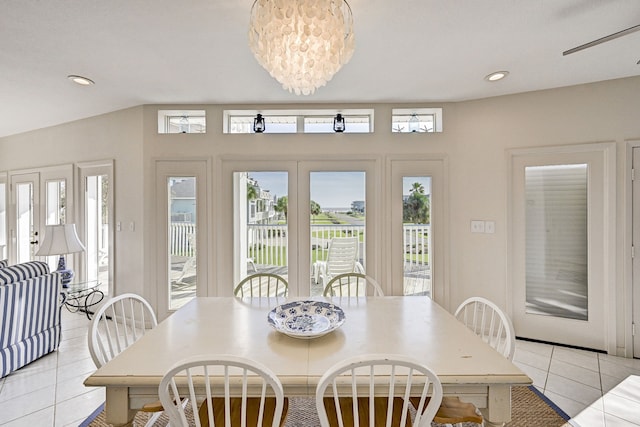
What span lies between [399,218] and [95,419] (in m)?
2.95

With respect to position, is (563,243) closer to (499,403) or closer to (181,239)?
(499,403)

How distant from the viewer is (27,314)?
8.30 feet

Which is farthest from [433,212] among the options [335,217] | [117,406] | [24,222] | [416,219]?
[24,222]

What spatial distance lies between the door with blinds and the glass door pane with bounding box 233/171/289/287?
7.81 ft

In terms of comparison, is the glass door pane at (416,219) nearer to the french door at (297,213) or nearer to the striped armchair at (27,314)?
the french door at (297,213)

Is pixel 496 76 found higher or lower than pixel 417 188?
higher

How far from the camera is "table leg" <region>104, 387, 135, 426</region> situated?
3.87 feet

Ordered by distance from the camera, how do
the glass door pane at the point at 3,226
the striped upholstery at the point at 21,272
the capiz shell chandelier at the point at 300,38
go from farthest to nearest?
the glass door pane at the point at 3,226 → the striped upholstery at the point at 21,272 → the capiz shell chandelier at the point at 300,38

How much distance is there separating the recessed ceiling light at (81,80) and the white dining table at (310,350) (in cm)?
231

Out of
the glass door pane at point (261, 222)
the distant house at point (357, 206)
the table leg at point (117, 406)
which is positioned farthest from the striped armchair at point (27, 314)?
the distant house at point (357, 206)

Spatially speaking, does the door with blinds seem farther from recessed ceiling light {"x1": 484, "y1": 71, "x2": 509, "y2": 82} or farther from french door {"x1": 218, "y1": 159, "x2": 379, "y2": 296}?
french door {"x1": 218, "y1": 159, "x2": 379, "y2": 296}

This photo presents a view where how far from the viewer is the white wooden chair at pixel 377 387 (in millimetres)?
1019

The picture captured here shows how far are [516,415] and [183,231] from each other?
332 cm

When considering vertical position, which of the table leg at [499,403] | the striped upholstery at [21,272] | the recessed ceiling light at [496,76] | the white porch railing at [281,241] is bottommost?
the table leg at [499,403]
